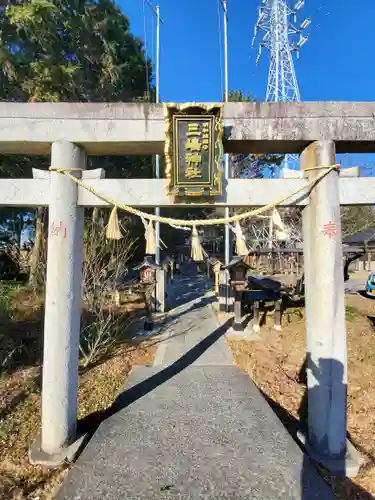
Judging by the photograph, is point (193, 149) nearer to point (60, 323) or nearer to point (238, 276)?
point (60, 323)

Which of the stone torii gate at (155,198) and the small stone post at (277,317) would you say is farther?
the small stone post at (277,317)

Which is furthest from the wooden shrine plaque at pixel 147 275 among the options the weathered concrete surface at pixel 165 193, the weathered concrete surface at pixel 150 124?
the weathered concrete surface at pixel 150 124

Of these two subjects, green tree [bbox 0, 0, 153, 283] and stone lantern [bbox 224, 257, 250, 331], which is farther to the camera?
green tree [bbox 0, 0, 153, 283]

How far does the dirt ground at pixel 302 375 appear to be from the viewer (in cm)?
352

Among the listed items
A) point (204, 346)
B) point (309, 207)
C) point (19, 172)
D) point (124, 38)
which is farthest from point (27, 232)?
point (309, 207)

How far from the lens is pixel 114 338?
712 centimetres

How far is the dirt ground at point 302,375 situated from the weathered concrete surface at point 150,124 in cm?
396

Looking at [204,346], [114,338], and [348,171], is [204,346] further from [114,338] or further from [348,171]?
[348,171]

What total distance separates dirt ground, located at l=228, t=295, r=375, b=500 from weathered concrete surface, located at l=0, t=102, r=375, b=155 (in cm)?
396

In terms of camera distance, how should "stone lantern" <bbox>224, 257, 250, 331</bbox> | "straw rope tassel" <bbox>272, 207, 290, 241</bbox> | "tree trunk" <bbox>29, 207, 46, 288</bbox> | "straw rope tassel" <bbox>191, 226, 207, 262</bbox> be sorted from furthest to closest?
"tree trunk" <bbox>29, 207, 46, 288</bbox> < "stone lantern" <bbox>224, 257, 250, 331</bbox> < "straw rope tassel" <bbox>191, 226, 207, 262</bbox> < "straw rope tassel" <bbox>272, 207, 290, 241</bbox>

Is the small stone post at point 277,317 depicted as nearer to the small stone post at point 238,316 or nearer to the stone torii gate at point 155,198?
the small stone post at point 238,316

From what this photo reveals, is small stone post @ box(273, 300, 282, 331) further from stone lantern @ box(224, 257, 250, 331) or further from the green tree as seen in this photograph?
the green tree

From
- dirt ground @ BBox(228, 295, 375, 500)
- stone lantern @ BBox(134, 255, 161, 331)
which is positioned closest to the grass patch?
stone lantern @ BBox(134, 255, 161, 331)

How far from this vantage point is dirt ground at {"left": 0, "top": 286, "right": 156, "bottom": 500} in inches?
123
